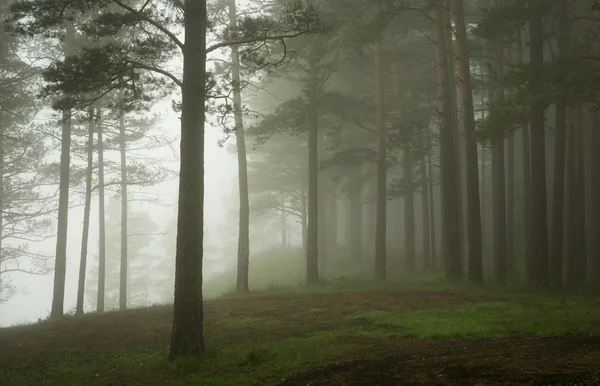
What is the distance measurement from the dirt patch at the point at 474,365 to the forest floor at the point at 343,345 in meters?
0.01

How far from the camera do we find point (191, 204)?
8992mm

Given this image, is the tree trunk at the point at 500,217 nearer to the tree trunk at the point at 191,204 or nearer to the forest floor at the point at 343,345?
the forest floor at the point at 343,345

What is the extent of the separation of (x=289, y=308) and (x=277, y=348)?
4.94 meters

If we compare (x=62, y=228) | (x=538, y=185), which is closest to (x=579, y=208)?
(x=538, y=185)

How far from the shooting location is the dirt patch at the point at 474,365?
585 cm

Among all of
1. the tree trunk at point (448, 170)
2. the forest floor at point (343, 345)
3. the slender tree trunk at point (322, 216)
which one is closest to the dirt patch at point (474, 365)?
the forest floor at point (343, 345)

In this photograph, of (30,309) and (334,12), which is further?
(30,309)

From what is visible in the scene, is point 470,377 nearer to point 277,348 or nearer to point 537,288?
point 277,348

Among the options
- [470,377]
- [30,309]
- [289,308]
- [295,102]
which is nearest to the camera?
[470,377]

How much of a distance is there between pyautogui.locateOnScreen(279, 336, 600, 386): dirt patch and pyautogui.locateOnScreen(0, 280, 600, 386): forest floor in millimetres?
15

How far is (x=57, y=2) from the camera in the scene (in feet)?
31.8

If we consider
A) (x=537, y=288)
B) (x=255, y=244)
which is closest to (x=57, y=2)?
(x=537, y=288)

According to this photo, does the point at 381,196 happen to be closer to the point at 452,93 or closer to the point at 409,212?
the point at 409,212

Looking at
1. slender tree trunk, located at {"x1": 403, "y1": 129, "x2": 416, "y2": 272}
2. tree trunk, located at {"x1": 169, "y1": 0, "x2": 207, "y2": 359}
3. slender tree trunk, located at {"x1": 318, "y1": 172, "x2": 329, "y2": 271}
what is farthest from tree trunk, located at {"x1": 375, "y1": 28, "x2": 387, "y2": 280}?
tree trunk, located at {"x1": 169, "y1": 0, "x2": 207, "y2": 359}
